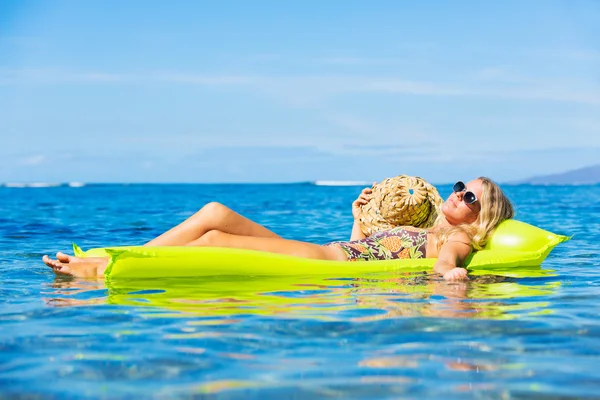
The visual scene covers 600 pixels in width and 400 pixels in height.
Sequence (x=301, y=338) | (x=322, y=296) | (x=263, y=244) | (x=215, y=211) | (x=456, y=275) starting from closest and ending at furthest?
(x=301, y=338), (x=322, y=296), (x=456, y=275), (x=215, y=211), (x=263, y=244)

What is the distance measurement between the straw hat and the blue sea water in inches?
44.7

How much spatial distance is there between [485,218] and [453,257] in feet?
2.18

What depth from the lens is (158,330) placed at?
3771 millimetres

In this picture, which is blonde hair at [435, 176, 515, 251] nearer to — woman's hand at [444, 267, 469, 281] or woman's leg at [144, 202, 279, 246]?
woman's hand at [444, 267, 469, 281]

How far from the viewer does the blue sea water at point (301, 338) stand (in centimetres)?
286

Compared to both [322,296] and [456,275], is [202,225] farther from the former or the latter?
[456,275]

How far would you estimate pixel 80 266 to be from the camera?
18.8 ft

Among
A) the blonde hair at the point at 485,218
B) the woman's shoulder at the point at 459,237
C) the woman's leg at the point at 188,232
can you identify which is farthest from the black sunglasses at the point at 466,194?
the woman's leg at the point at 188,232

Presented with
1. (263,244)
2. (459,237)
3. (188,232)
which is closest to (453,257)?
(459,237)

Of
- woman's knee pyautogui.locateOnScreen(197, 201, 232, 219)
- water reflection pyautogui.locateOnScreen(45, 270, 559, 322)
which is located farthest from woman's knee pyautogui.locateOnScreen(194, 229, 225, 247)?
water reflection pyautogui.locateOnScreen(45, 270, 559, 322)

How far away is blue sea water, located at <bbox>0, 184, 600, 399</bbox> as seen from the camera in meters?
2.86

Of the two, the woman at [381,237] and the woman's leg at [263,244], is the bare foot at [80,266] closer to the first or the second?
the woman at [381,237]

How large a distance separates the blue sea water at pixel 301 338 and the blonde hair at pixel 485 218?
49cm

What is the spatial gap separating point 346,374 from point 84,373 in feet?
3.57
